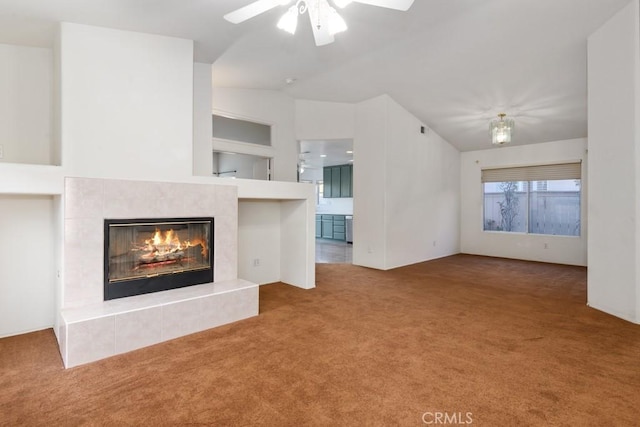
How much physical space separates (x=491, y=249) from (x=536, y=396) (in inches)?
232

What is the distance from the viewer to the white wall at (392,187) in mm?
5449

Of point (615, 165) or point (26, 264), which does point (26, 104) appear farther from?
point (615, 165)

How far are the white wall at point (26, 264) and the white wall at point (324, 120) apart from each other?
3594mm

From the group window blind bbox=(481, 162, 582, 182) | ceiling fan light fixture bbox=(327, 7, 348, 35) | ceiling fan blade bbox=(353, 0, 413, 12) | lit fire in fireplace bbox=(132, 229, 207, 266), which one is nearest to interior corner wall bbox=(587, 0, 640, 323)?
ceiling fan blade bbox=(353, 0, 413, 12)

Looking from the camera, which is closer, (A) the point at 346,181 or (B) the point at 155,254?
(B) the point at 155,254

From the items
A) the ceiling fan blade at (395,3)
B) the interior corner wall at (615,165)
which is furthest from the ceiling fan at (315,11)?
the interior corner wall at (615,165)

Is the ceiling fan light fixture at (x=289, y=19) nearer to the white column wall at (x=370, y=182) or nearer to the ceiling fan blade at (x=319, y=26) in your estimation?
the ceiling fan blade at (x=319, y=26)

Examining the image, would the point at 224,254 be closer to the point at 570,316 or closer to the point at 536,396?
the point at 536,396

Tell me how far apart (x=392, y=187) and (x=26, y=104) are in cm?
471

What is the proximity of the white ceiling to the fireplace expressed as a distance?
1.74m

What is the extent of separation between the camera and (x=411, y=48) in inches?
155

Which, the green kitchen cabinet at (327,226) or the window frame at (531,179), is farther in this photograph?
the green kitchen cabinet at (327,226)

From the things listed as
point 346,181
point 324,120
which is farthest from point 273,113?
point 346,181

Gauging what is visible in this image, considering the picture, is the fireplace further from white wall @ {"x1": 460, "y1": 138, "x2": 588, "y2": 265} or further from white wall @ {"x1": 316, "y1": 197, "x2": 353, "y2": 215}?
white wall @ {"x1": 316, "y1": 197, "x2": 353, "y2": 215}
